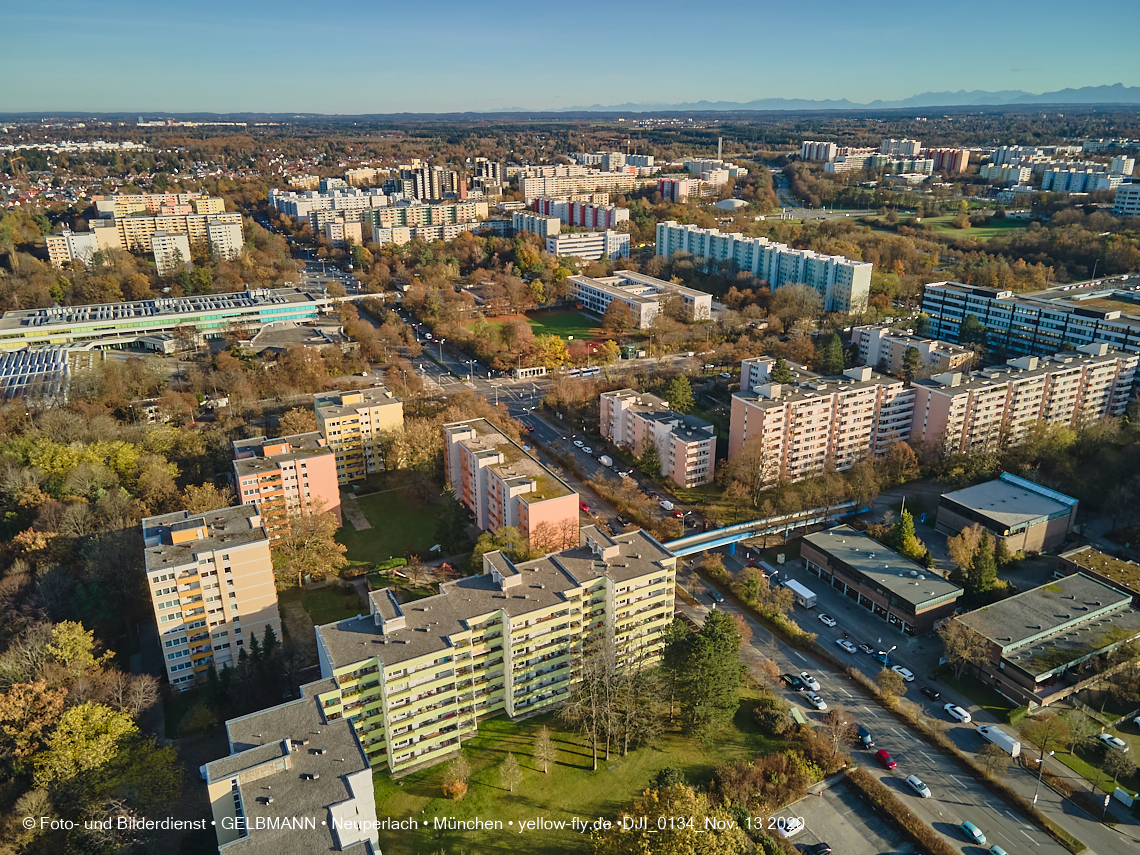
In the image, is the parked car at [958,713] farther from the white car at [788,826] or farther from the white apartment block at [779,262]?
the white apartment block at [779,262]

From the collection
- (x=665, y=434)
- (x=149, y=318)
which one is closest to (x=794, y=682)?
(x=665, y=434)

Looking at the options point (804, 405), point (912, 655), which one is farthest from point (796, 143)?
point (912, 655)

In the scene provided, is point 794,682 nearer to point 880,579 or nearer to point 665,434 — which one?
point 880,579

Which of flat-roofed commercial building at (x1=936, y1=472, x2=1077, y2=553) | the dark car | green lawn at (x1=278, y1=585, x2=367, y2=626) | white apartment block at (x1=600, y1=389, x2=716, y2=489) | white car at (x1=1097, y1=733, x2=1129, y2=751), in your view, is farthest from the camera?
white apartment block at (x1=600, y1=389, x2=716, y2=489)

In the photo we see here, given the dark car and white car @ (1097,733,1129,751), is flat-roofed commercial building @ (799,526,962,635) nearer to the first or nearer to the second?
the dark car

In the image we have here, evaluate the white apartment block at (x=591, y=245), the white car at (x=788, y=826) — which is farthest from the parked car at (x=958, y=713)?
the white apartment block at (x=591, y=245)

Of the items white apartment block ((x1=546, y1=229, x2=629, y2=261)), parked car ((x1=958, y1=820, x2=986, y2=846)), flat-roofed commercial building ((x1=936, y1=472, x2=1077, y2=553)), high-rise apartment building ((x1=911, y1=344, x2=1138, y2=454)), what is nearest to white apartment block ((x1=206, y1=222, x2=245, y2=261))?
white apartment block ((x1=546, y1=229, x2=629, y2=261))

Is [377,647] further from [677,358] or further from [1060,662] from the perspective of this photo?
[677,358]
